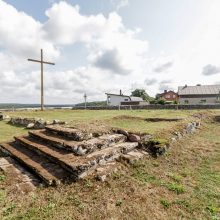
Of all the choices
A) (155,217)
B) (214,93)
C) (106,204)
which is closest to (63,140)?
(106,204)

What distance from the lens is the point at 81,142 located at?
22.0ft

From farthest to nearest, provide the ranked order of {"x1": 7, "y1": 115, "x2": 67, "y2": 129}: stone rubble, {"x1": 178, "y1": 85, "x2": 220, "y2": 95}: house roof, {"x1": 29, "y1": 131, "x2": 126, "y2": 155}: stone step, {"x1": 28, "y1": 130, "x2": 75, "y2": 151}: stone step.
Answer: {"x1": 178, "y1": 85, "x2": 220, "y2": 95}: house roof, {"x1": 7, "y1": 115, "x2": 67, "y2": 129}: stone rubble, {"x1": 28, "y1": 130, "x2": 75, "y2": 151}: stone step, {"x1": 29, "y1": 131, "x2": 126, "y2": 155}: stone step

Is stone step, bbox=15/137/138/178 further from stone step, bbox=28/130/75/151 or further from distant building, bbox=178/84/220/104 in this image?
distant building, bbox=178/84/220/104

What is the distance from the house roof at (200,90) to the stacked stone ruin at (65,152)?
170 ft

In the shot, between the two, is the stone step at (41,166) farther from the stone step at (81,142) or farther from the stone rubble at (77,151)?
the stone step at (81,142)

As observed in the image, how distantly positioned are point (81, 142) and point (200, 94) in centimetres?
5365

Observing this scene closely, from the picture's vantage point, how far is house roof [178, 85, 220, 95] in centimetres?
5441

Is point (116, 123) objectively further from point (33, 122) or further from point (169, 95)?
point (169, 95)

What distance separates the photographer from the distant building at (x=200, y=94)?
53.2 metres

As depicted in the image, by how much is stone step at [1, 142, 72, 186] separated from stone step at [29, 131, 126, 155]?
0.62 meters

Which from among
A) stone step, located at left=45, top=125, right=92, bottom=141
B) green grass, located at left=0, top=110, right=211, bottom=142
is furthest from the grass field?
green grass, located at left=0, top=110, right=211, bottom=142

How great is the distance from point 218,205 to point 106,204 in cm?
244

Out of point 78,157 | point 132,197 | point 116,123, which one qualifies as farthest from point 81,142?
point 116,123

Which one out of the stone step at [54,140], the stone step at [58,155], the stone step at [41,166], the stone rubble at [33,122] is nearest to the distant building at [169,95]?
the stone rubble at [33,122]
